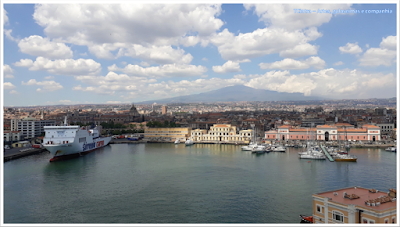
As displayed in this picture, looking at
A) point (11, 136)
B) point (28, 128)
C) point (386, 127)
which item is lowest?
point (11, 136)

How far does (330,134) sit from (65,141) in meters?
9.40

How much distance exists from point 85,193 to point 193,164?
299cm

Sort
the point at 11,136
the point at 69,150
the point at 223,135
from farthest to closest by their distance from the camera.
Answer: the point at 223,135, the point at 11,136, the point at 69,150

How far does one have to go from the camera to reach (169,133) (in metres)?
14.1

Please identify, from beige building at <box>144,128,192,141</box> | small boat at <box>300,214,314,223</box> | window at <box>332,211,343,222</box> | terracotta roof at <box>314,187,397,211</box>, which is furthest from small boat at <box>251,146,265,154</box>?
window at <box>332,211,343,222</box>

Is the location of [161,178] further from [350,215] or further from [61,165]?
[350,215]

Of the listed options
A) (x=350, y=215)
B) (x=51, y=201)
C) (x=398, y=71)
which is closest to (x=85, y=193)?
(x=51, y=201)

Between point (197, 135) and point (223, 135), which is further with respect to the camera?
point (197, 135)

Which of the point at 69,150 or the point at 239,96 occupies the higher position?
the point at 239,96

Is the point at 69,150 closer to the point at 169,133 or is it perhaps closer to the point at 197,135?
the point at 169,133

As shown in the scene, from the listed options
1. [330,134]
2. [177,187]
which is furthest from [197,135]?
[177,187]

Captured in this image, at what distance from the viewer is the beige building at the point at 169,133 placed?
545 inches

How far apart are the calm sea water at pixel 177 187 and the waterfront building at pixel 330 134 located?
3884 millimetres

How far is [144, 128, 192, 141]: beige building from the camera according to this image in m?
13.8
